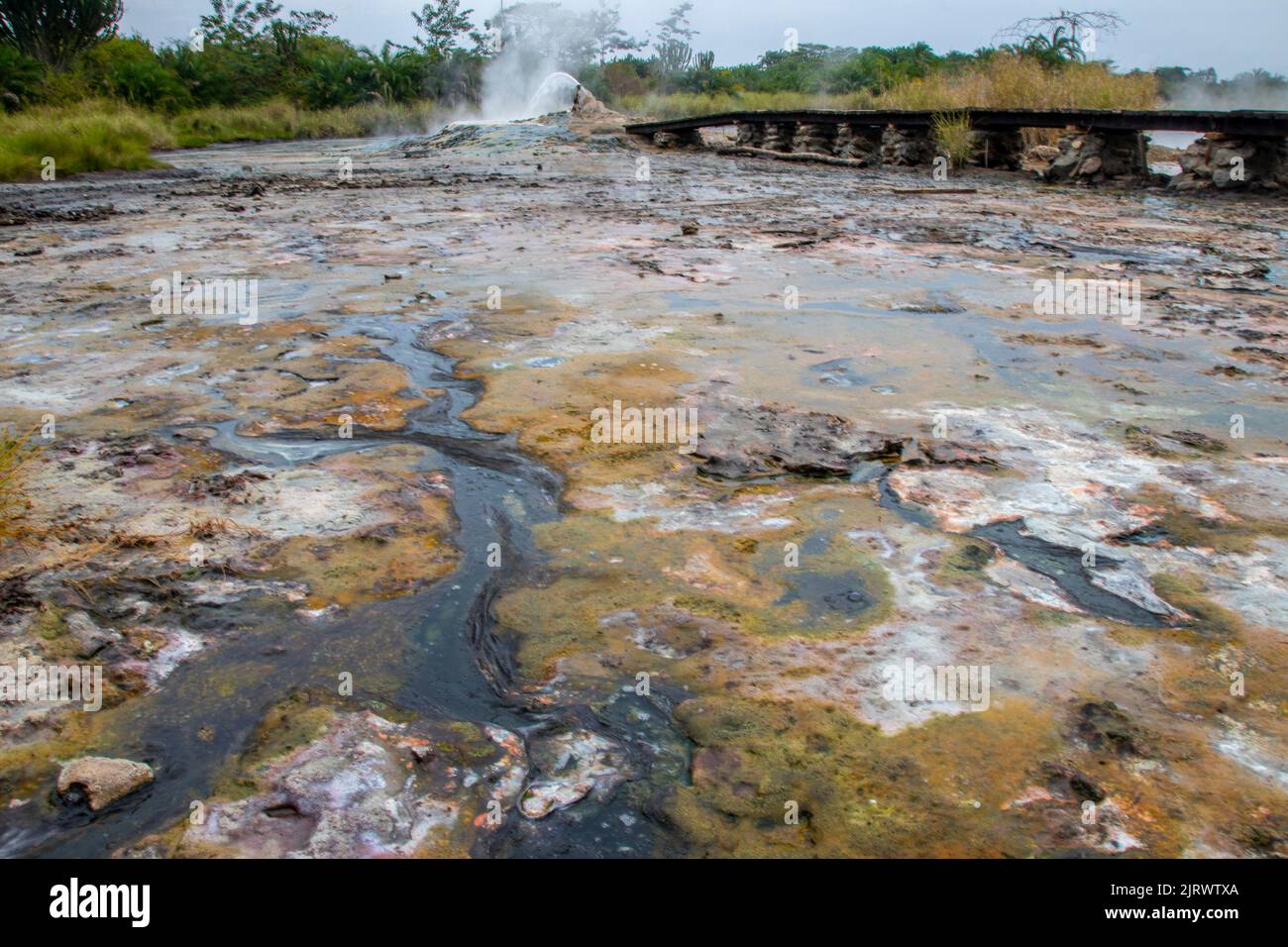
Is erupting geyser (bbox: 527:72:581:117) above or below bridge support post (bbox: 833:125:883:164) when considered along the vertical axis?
above

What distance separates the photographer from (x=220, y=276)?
5.36m

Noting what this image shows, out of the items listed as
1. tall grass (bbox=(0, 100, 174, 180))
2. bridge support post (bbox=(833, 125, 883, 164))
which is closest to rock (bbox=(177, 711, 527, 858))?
tall grass (bbox=(0, 100, 174, 180))

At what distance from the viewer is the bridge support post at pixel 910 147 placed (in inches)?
560

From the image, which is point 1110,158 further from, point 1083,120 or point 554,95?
point 554,95

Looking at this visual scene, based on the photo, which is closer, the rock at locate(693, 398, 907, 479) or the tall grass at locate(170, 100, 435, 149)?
the rock at locate(693, 398, 907, 479)

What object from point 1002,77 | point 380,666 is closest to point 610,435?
point 380,666

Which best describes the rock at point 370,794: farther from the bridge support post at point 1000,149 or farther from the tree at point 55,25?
the tree at point 55,25

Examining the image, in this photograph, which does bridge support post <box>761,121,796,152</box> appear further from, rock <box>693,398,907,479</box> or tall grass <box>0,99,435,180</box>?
rock <box>693,398,907,479</box>

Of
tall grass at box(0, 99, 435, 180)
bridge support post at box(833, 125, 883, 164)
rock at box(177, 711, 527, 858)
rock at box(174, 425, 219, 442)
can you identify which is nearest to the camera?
rock at box(177, 711, 527, 858)

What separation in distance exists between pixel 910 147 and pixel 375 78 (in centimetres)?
2620

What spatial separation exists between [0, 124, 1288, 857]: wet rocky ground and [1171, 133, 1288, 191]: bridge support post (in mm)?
6561

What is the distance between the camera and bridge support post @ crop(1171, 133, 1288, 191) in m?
9.80

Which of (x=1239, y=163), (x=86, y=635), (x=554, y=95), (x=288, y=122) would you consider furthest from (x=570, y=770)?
(x=554, y=95)
